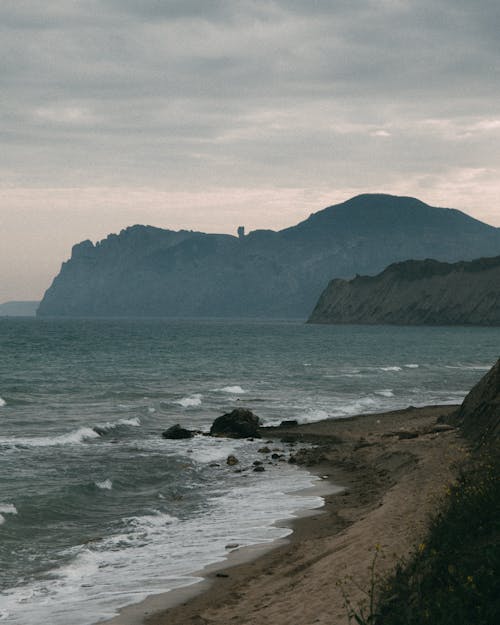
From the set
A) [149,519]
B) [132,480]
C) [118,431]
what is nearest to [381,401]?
[118,431]

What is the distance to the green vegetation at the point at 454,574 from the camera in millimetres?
8266

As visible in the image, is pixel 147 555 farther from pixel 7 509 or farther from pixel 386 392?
pixel 386 392

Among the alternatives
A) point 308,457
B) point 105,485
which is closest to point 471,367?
point 308,457

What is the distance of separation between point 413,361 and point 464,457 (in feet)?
201

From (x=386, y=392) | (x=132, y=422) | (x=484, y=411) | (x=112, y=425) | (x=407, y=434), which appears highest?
(x=484, y=411)

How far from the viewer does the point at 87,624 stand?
38.3 ft

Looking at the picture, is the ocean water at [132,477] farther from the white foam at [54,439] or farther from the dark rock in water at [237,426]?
the dark rock in water at [237,426]

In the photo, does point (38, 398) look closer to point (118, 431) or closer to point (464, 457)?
point (118, 431)

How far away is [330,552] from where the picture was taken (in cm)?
1436

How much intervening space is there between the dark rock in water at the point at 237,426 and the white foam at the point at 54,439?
5.44 m

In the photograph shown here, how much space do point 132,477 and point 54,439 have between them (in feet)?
24.6

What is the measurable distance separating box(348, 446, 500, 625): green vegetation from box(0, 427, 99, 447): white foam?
1983 centimetres

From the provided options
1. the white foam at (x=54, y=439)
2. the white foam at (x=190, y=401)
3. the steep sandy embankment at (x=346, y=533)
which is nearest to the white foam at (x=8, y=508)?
the steep sandy embankment at (x=346, y=533)

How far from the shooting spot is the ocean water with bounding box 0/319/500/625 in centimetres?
1419
